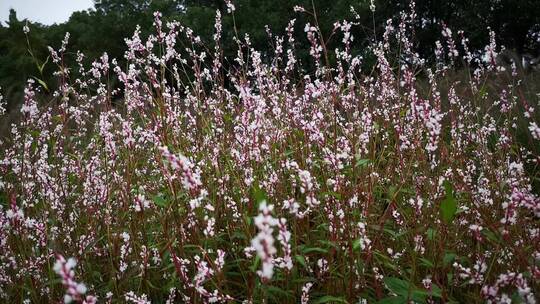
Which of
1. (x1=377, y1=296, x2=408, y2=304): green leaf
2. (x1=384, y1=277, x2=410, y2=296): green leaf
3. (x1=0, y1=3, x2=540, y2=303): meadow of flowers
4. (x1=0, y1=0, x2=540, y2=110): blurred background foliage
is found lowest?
(x1=377, y1=296, x2=408, y2=304): green leaf

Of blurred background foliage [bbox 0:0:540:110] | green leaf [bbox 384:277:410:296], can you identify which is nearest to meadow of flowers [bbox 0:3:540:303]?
green leaf [bbox 384:277:410:296]

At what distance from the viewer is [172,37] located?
10.3 feet

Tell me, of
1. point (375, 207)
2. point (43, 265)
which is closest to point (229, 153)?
point (375, 207)

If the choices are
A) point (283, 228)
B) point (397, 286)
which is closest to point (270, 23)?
point (397, 286)

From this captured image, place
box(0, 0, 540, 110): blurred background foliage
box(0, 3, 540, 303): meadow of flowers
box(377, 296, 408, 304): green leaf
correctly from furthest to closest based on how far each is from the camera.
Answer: box(0, 0, 540, 110): blurred background foliage → box(0, 3, 540, 303): meadow of flowers → box(377, 296, 408, 304): green leaf

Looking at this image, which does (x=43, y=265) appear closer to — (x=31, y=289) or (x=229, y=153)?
(x=31, y=289)

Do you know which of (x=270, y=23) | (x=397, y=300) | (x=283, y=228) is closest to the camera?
(x=283, y=228)

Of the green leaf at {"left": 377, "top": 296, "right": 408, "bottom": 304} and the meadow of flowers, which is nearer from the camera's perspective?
the green leaf at {"left": 377, "top": 296, "right": 408, "bottom": 304}

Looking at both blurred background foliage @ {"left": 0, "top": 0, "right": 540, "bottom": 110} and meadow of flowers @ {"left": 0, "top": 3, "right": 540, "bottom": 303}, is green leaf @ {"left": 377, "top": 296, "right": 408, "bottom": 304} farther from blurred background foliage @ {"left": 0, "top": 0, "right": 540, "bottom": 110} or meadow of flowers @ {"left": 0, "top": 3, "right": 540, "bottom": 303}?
blurred background foliage @ {"left": 0, "top": 0, "right": 540, "bottom": 110}

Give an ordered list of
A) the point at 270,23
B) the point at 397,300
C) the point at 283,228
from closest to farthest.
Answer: the point at 283,228, the point at 397,300, the point at 270,23

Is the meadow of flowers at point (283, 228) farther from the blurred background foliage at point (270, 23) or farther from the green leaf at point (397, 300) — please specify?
the blurred background foliage at point (270, 23)

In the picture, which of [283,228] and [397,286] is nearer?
[283,228]

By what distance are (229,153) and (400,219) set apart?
125cm

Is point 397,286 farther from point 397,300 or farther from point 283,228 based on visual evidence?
point 283,228
